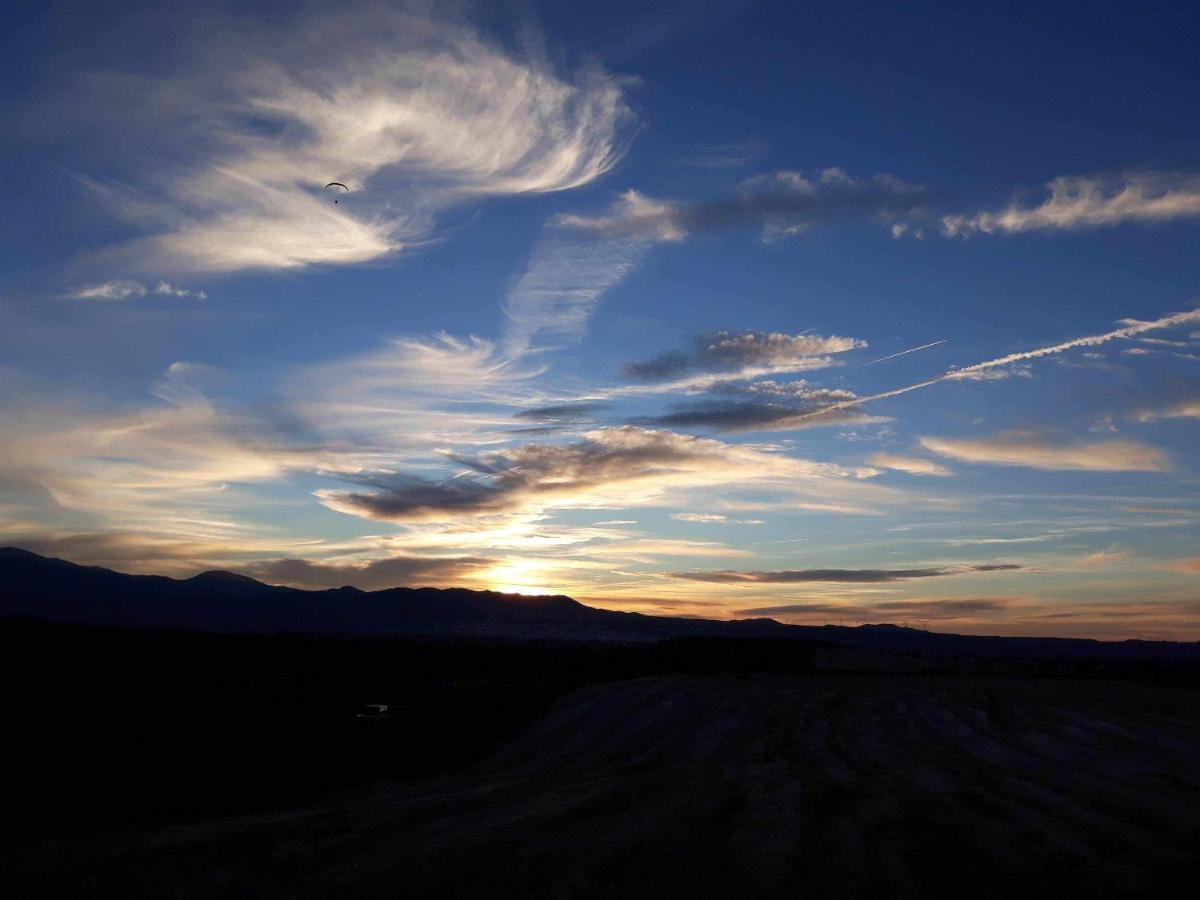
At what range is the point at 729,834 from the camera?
7.18m

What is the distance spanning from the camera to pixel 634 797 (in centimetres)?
881

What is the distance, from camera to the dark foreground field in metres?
6.29

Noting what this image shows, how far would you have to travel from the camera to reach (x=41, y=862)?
Result: 23.8 feet

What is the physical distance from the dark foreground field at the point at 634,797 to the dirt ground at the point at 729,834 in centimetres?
3

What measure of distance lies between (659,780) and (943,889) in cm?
450

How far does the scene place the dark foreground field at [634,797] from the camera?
20.6ft

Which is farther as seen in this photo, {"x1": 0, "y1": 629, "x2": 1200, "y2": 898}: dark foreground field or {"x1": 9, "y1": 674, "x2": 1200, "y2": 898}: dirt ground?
{"x1": 0, "y1": 629, "x2": 1200, "y2": 898}: dark foreground field

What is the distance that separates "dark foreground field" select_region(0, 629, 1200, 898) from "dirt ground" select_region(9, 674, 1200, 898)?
0.03 metres

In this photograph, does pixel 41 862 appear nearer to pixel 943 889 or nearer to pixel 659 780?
pixel 659 780

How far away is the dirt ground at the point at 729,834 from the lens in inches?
239

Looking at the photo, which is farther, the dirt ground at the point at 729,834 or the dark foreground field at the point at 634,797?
the dark foreground field at the point at 634,797

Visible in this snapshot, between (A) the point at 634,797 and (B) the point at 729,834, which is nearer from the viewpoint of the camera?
(B) the point at 729,834

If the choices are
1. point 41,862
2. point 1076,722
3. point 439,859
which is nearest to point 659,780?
point 439,859

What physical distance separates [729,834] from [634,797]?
6.00 ft
